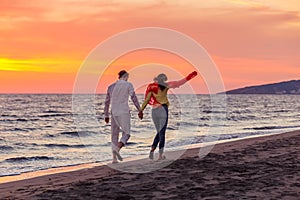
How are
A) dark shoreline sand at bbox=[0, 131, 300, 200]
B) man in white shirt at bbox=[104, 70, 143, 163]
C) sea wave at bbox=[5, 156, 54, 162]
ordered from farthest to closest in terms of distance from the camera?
1. sea wave at bbox=[5, 156, 54, 162]
2. man in white shirt at bbox=[104, 70, 143, 163]
3. dark shoreline sand at bbox=[0, 131, 300, 200]

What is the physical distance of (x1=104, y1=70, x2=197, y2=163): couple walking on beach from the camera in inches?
409

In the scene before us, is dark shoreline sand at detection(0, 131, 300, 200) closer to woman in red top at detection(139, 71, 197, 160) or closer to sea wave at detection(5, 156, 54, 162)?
woman in red top at detection(139, 71, 197, 160)

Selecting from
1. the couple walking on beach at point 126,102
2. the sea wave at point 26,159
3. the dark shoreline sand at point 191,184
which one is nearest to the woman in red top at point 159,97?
the couple walking on beach at point 126,102

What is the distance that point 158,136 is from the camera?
1127 cm

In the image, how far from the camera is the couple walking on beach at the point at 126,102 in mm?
10391

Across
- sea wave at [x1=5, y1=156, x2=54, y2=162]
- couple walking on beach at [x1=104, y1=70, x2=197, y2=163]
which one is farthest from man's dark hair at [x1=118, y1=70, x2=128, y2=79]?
sea wave at [x1=5, y1=156, x2=54, y2=162]

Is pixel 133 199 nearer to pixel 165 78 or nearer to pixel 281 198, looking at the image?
pixel 281 198

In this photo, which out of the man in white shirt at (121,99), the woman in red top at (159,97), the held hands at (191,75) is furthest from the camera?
the woman in red top at (159,97)

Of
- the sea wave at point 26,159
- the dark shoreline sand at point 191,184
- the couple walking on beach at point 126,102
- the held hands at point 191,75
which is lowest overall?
the sea wave at point 26,159

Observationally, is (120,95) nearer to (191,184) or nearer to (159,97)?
(159,97)

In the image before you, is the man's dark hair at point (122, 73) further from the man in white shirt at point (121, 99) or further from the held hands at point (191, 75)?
the held hands at point (191, 75)

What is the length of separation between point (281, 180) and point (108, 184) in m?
2.85

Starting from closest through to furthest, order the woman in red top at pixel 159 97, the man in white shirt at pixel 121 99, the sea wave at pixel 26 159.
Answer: the man in white shirt at pixel 121 99 < the woman in red top at pixel 159 97 < the sea wave at pixel 26 159

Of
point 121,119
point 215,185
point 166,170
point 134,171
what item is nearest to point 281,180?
point 215,185
